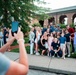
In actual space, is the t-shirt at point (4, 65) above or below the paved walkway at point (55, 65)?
above

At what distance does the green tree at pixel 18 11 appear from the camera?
59.3 feet

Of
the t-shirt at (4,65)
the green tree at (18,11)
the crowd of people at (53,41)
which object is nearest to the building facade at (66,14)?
the green tree at (18,11)

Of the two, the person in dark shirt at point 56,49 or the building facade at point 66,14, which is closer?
the person in dark shirt at point 56,49

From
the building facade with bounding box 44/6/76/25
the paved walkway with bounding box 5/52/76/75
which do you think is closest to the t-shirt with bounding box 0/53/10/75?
the paved walkway with bounding box 5/52/76/75

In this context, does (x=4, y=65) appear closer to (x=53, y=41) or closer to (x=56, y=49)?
(x=56, y=49)

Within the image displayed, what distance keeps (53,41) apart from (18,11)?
8742 millimetres

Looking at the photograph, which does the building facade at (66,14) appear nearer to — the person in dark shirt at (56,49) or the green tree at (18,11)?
the green tree at (18,11)

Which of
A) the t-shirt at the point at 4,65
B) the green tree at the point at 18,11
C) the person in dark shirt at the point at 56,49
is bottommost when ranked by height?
the person in dark shirt at the point at 56,49

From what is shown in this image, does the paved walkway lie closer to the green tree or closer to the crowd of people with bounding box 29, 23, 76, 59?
the crowd of people with bounding box 29, 23, 76, 59

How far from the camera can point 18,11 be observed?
18734mm

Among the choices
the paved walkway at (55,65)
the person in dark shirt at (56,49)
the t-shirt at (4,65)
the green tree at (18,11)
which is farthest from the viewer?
the green tree at (18,11)

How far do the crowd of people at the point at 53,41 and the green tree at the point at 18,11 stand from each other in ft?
20.6

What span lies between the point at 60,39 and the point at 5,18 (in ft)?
29.4

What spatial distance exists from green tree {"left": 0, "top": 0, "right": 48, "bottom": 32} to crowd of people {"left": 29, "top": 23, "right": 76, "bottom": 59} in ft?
Result: 20.6
